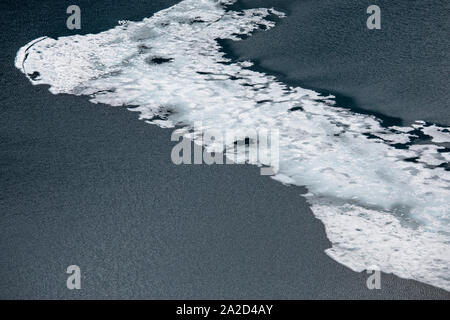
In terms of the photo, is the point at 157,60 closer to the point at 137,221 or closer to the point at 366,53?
the point at 366,53

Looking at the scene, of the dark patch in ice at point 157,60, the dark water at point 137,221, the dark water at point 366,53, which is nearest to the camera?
the dark water at point 137,221

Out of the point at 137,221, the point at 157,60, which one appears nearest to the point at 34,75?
the point at 157,60

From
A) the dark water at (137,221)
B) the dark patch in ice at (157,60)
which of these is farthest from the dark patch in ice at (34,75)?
the dark patch in ice at (157,60)

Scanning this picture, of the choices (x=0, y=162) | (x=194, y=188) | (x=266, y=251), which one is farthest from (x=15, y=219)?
(x=266, y=251)

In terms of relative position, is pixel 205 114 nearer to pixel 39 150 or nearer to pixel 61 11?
pixel 39 150

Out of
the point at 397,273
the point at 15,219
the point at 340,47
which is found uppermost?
the point at 340,47

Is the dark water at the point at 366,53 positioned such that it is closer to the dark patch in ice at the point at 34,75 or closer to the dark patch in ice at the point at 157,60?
the dark patch in ice at the point at 157,60

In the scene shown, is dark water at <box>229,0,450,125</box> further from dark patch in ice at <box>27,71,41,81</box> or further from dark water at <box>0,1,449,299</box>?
dark patch in ice at <box>27,71,41,81</box>
